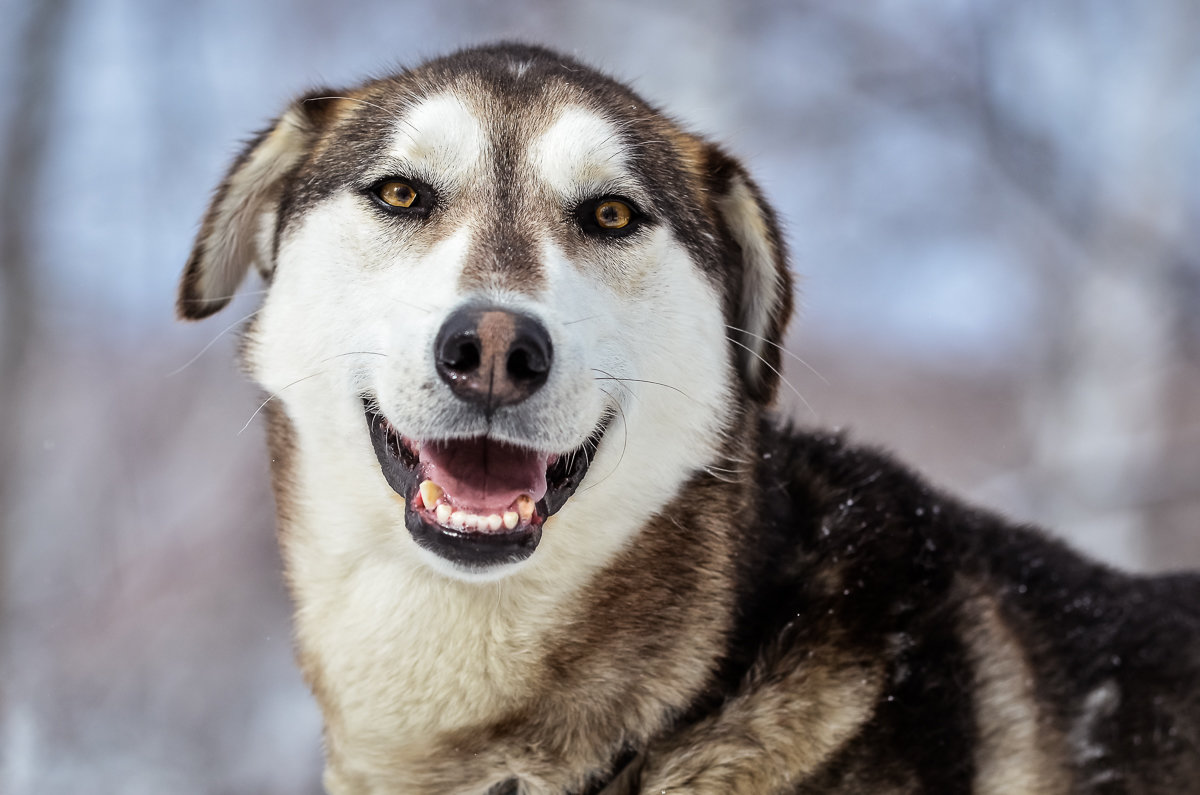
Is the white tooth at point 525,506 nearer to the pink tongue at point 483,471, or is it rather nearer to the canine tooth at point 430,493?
the pink tongue at point 483,471

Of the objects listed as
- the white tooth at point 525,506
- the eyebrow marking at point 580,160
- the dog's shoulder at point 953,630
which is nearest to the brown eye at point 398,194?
the eyebrow marking at point 580,160

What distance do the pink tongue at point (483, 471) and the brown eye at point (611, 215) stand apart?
0.64 metres

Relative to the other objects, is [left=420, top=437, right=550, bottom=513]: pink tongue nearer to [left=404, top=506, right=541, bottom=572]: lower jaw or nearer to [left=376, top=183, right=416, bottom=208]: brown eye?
[left=404, top=506, right=541, bottom=572]: lower jaw

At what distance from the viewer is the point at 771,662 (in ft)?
7.63

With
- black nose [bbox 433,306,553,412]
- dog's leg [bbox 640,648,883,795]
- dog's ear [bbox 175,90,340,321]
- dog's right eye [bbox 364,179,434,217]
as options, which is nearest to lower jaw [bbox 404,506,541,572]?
black nose [bbox 433,306,553,412]

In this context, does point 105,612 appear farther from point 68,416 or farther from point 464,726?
point 464,726

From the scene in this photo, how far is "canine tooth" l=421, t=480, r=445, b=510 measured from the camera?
2145mm

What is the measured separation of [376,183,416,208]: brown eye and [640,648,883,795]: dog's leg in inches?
54.1

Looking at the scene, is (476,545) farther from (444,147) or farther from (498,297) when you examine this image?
(444,147)

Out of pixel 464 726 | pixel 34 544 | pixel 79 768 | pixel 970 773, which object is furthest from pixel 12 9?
pixel 970 773

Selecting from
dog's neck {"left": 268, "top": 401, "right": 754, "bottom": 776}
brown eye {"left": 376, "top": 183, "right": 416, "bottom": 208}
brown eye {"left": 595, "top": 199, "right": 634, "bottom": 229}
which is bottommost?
dog's neck {"left": 268, "top": 401, "right": 754, "bottom": 776}

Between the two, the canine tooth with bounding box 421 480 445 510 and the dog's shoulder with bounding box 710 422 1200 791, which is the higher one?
the dog's shoulder with bounding box 710 422 1200 791

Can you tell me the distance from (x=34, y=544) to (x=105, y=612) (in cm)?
66

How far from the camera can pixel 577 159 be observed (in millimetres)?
2457
